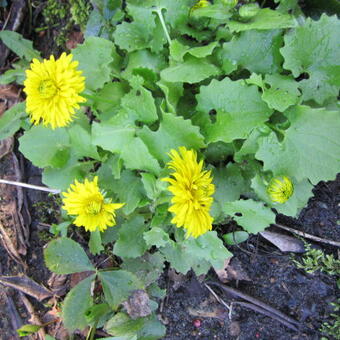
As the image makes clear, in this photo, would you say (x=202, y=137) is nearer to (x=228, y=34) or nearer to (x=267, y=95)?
(x=267, y=95)

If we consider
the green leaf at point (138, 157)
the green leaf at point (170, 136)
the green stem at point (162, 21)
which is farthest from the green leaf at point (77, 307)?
the green stem at point (162, 21)

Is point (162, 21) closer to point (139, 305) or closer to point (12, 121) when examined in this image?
point (12, 121)

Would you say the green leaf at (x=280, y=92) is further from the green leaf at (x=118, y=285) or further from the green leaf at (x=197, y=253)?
the green leaf at (x=118, y=285)

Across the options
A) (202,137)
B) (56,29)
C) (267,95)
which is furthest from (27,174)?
(267,95)

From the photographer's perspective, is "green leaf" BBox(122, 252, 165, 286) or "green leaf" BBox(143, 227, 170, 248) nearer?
"green leaf" BBox(143, 227, 170, 248)

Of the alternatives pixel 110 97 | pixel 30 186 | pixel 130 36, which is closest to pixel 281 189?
pixel 110 97

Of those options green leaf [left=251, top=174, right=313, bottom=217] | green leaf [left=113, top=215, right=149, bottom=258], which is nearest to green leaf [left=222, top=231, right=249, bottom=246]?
green leaf [left=251, top=174, right=313, bottom=217]

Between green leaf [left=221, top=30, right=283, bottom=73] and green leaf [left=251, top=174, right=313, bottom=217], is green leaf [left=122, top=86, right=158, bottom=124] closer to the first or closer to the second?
green leaf [left=221, top=30, right=283, bottom=73]
